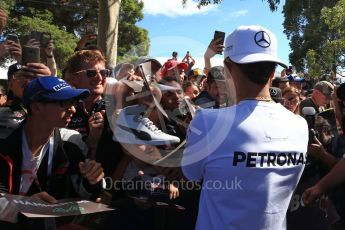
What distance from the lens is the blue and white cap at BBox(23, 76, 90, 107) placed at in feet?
7.97

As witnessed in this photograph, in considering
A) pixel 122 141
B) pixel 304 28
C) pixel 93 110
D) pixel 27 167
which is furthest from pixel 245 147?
pixel 304 28

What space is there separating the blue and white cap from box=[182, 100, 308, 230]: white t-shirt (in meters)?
0.81

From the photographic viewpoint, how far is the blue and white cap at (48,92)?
95.6 inches

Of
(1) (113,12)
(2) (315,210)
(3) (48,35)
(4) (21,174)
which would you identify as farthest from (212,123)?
(1) (113,12)

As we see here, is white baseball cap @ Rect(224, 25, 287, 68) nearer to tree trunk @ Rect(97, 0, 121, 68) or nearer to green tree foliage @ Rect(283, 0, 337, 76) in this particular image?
tree trunk @ Rect(97, 0, 121, 68)

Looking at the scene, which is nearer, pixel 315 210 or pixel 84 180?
pixel 84 180

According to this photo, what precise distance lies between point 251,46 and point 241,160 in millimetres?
524

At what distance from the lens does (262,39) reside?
6.76ft

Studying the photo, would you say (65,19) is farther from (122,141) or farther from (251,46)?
(251,46)

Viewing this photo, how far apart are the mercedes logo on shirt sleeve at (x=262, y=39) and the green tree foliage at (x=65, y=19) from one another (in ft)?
69.5

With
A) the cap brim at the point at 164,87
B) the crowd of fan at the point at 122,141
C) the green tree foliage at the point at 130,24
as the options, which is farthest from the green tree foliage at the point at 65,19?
the cap brim at the point at 164,87

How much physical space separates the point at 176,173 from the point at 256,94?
3.14 ft

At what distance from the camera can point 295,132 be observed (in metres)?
2.09

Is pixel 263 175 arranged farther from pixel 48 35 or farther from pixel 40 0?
pixel 40 0
